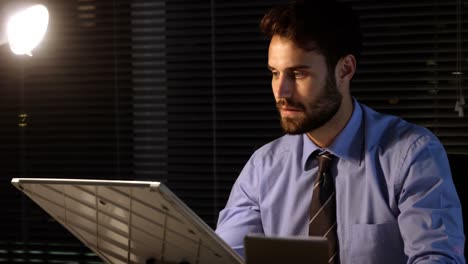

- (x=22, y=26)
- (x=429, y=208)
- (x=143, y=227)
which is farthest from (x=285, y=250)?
(x=22, y=26)

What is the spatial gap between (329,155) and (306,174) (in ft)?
0.29

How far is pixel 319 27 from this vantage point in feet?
6.02

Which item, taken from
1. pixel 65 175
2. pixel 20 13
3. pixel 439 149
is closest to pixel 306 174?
pixel 439 149

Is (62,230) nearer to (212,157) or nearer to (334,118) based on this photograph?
(212,157)

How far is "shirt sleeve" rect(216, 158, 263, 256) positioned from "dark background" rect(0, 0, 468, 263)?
1.37m

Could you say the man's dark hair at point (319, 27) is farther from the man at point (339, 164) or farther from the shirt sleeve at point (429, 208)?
the shirt sleeve at point (429, 208)

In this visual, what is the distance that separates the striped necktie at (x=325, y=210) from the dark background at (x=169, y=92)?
1470mm

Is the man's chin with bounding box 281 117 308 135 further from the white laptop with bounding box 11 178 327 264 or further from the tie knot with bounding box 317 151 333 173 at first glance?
the white laptop with bounding box 11 178 327 264

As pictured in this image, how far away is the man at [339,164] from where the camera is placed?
1658 millimetres

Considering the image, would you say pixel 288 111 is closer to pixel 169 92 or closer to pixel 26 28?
pixel 26 28

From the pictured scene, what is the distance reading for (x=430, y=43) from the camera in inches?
125

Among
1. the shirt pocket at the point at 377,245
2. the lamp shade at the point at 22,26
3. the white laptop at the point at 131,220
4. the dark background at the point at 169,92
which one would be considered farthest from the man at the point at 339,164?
the dark background at the point at 169,92

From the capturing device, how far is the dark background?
3.20 meters

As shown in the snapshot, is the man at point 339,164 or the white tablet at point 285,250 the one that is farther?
the man at point 339,164
